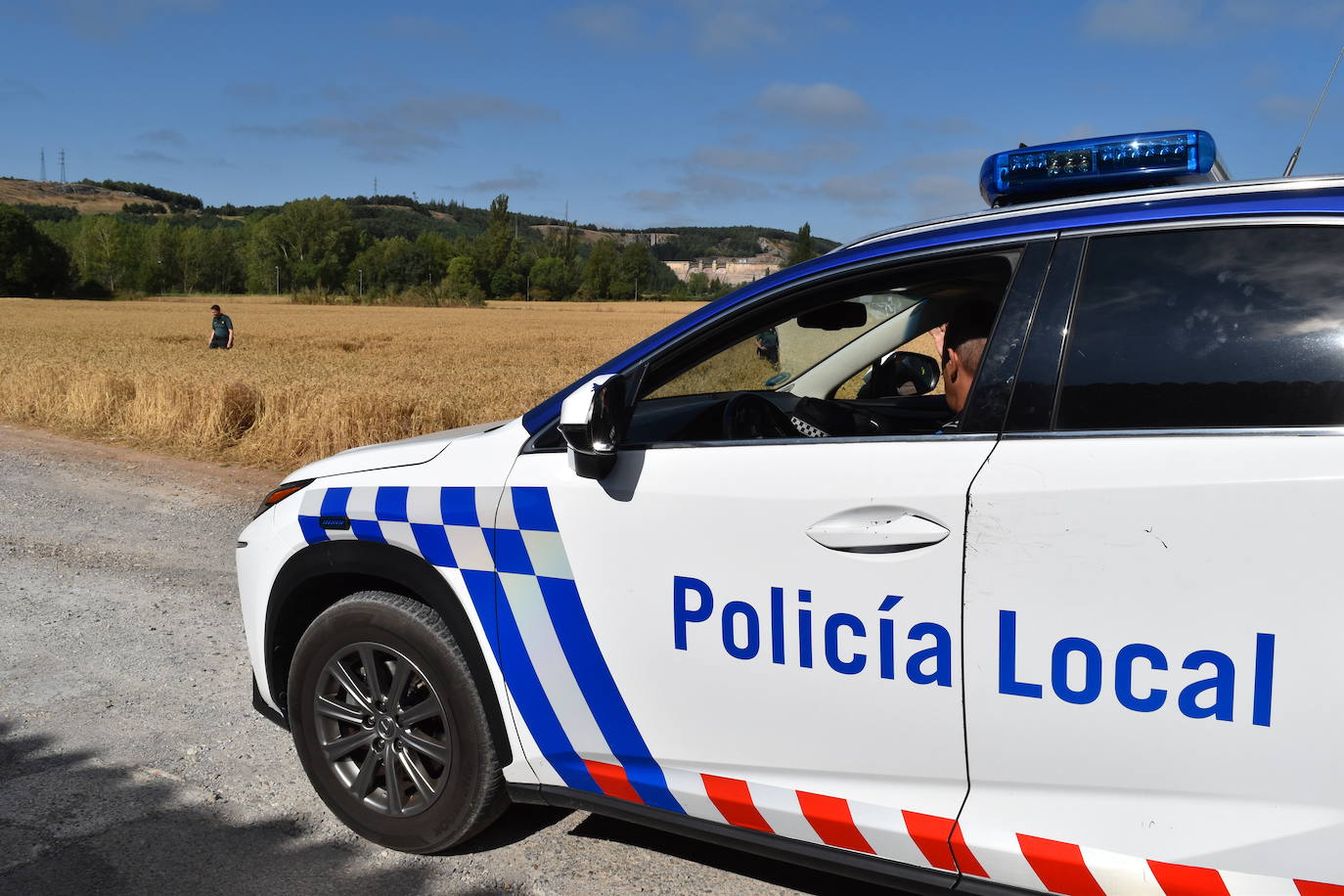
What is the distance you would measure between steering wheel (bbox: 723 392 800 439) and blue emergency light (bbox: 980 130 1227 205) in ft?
2.66

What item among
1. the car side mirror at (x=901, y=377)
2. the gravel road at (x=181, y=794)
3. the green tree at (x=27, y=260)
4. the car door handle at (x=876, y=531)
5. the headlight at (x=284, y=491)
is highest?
the green tree at (x=27, y=260)

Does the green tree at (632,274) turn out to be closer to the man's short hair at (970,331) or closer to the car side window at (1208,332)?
the man's short hair at (970,331)

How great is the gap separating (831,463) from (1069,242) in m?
0.65

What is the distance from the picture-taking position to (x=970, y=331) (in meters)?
2.57

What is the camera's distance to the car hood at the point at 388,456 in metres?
2.96

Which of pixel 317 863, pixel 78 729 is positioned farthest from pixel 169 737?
pixel 317 863

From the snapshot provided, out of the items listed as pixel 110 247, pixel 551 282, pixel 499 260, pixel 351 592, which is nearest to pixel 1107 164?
pixel 351 592

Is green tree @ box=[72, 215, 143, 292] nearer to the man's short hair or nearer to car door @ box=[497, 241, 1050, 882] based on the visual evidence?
car door @ box=[497, 241, 1050, 882]

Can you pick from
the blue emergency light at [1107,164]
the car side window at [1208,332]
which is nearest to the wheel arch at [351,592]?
the car side window at [1208,332]

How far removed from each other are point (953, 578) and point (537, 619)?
3.48 ft

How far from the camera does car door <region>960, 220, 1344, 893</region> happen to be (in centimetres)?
177

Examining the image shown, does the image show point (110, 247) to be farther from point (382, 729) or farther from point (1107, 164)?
point (1107, 164)

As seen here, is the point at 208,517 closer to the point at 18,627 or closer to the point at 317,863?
the point at 18,627

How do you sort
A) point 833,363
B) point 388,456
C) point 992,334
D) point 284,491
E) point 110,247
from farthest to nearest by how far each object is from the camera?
point 110,247 → point 833,363 → point 284,491 → point 388,456 → point 992,334
